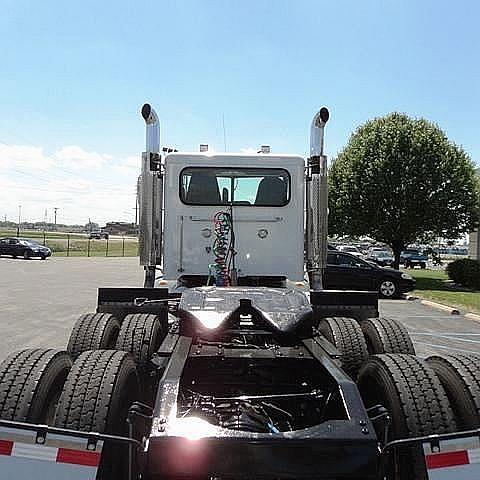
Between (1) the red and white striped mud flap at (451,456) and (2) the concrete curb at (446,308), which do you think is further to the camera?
(2) the concrete curb at (446,308)

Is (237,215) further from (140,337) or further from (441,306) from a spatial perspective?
(441,306)

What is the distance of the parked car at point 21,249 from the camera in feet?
145

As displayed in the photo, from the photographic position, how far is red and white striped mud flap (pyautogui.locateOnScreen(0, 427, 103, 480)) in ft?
8.52

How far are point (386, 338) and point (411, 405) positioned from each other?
1606 mm

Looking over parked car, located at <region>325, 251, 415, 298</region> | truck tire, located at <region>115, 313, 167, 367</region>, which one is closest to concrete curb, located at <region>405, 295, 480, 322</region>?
parked car, located at <region>325, 251, 415, 298</region>

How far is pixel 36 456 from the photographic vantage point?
8.53 ft

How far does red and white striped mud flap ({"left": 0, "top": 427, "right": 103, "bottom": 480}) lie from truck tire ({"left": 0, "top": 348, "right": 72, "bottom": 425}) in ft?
1.48

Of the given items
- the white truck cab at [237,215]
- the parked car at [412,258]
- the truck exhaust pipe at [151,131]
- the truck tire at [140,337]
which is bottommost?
the parked car at [412,258]

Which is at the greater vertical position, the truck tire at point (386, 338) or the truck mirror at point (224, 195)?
the truck mirror at point (224, 195)

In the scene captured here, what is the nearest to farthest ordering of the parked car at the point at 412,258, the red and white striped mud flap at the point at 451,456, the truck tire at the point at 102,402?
the red and white striped mud flap at the point at 451,456, the truck tire at the point at 102,402, the parked car at the point at 412,258

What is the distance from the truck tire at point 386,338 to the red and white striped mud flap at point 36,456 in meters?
2.65

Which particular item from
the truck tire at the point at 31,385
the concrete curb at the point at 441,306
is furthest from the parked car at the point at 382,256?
the truck tire at the point at 31,385

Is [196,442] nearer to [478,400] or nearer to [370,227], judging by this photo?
[478,400]

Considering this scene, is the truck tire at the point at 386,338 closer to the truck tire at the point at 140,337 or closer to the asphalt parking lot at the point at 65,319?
the truck tire at the point at 140,337
